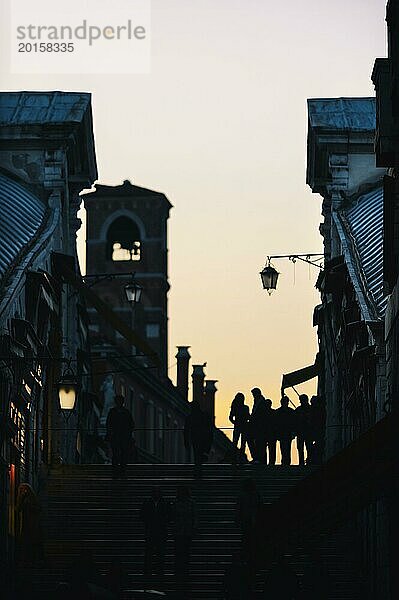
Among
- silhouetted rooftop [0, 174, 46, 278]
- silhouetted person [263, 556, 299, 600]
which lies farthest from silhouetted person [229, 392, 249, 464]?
silhouetted person [263, 556, 299, 600]

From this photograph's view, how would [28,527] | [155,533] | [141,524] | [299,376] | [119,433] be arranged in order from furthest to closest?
[299,376]
[119,433]
[28,527]
[141,524]
[155,533]

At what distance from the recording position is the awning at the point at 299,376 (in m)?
58.3

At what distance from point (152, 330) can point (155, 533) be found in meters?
88.8

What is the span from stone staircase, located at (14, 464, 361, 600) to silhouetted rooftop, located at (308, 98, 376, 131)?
16.2 m

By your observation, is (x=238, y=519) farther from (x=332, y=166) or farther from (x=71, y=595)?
(x=332, y=166)

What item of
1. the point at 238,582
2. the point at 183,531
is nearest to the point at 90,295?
the point at 183,531

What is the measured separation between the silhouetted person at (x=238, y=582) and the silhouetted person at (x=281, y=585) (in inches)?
13.6

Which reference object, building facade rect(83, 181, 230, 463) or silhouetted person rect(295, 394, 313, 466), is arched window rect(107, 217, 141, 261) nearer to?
building facade rect(83, 181, 230, 463)

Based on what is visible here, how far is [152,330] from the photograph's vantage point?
12519 cm

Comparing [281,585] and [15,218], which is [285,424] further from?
[281,585]

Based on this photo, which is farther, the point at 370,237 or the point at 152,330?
the point at 152,330

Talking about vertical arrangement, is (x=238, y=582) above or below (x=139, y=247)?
below

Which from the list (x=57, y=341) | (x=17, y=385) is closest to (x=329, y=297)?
(x=57, y=341)

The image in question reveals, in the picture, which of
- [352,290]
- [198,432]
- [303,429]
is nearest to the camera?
[198,432]
